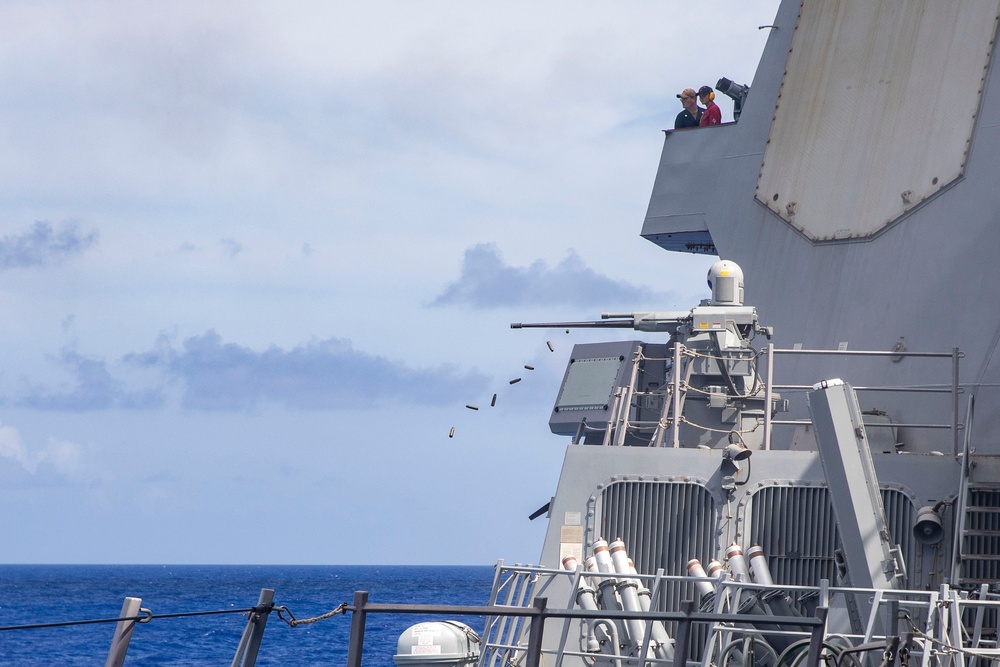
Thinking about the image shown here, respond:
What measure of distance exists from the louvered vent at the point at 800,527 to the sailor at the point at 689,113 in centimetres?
623

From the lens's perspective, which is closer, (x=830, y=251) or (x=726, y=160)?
(x=830, y=251)

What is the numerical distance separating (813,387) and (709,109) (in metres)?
6.77

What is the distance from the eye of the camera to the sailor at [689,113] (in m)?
15.4

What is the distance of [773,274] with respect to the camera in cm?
1334

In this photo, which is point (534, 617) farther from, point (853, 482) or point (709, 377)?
point (709, 377)

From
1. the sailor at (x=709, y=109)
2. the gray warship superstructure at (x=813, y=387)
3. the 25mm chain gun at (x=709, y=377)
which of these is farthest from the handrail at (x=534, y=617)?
the sailor at (x=709, y=109)

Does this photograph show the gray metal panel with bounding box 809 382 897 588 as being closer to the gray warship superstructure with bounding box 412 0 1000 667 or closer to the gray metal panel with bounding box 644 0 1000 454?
the gray warship superstructure with bounding box 412 0 1000 667

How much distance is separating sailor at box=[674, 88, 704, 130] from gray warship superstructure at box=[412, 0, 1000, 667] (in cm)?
28

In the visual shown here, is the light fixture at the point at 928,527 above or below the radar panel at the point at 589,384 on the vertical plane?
below

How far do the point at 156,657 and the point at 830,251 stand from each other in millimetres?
27438

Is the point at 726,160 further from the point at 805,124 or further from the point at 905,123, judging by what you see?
the point at 905,123

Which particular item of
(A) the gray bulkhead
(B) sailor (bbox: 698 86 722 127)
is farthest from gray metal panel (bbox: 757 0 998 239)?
(B) sailor (bbox: 698 86 722 127)

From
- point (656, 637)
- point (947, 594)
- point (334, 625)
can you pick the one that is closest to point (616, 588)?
point (656, 637)

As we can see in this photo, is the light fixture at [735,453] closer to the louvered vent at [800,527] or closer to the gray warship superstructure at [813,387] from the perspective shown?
the gray warship superstructure at [813,387]
